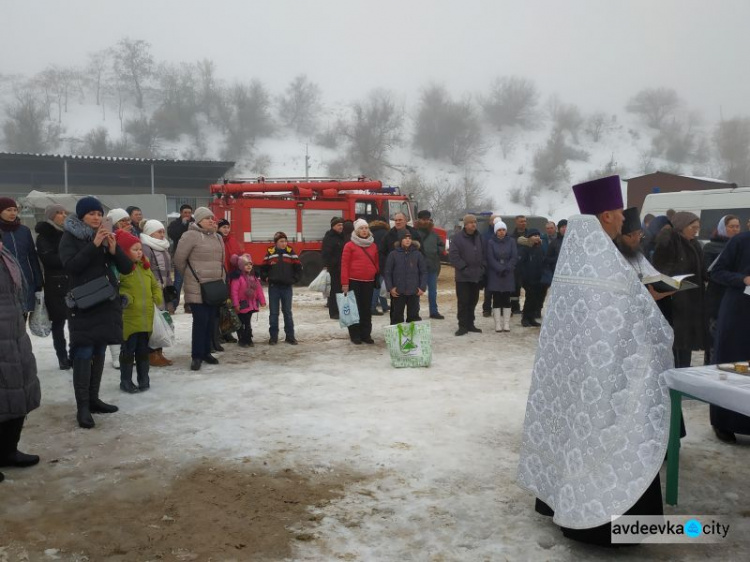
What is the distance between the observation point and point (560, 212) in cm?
7444

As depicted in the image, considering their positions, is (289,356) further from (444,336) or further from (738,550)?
(738,550)

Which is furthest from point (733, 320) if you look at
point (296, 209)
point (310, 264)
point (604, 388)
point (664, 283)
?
point (296, 209)

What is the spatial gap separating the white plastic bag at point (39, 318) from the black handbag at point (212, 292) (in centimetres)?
156

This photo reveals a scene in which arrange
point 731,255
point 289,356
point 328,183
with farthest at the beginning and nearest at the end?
point 328,183
point 289,356
point 731,255

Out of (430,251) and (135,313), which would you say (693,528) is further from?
(430,251)

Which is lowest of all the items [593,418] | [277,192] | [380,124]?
[593,418]

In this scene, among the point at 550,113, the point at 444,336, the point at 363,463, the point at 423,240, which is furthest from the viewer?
the point at 550,113

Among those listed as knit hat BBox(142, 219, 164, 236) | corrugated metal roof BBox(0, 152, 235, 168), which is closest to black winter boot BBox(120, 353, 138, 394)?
knit hat BBox(142, 219, 164, 236)

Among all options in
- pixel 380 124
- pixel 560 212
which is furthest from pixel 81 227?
pixel 380 124

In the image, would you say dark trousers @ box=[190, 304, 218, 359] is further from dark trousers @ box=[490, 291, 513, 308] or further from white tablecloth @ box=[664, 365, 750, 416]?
white tablecloth @ box=[664, 365, 750, 416]

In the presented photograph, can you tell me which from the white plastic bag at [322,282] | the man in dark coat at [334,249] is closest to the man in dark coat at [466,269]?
the man in dark coat at [334,249]

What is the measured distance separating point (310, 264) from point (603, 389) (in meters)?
14.8

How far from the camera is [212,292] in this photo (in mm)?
7188

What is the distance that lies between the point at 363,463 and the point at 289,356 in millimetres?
3884
